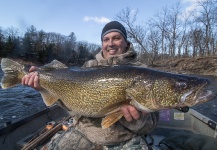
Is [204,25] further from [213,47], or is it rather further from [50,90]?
[50,90]

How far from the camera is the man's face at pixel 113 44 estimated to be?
3.70 metres

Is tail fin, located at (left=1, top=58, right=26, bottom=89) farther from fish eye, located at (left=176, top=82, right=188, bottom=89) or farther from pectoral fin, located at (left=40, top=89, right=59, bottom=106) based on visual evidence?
fish eye, located at (left=176, top=82, right=188, bottom=89)

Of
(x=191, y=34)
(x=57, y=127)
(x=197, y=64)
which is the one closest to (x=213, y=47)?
(x=191, y=34)

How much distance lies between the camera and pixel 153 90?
266 cm

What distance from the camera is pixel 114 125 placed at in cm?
311

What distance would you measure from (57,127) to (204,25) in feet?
160

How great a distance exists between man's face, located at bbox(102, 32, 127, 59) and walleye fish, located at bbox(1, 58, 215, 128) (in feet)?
2.64

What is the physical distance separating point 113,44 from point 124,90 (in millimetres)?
Answer: 1204

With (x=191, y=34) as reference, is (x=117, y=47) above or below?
below

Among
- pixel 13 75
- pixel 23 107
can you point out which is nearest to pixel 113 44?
pixel 13 75

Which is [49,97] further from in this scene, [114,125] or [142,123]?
[142,123]

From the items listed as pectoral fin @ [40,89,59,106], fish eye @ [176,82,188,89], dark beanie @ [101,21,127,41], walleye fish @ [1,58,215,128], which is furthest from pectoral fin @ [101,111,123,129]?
dark beanie @ [101,21,127,41]

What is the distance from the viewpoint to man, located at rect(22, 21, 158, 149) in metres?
3.01

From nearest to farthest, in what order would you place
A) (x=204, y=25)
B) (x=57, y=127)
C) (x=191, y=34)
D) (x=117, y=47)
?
(x=117, y=47) → (x=57, y=127) → (x=204, y=25) → (x=191, y=34)
